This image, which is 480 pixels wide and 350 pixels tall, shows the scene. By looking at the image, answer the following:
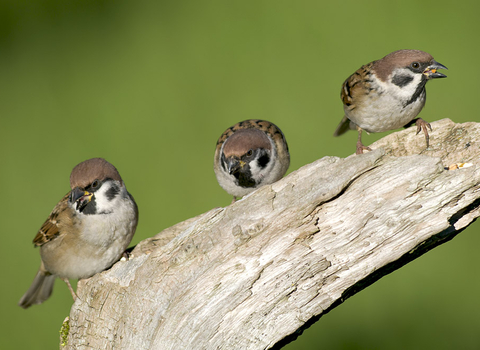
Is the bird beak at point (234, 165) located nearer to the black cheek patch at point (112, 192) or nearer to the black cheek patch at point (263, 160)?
the black cheek patch at point (263, 160)

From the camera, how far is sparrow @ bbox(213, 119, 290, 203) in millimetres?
2273

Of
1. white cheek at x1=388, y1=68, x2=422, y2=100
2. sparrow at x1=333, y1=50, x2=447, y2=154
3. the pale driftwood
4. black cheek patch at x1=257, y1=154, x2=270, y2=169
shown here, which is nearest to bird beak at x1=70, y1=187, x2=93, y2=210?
the pale driftwood

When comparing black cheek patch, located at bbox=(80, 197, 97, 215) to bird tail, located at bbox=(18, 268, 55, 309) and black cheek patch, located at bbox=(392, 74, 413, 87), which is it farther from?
black cheek patch, located at bbox=(392, 74, 413, 87)

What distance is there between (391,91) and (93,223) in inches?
50.3

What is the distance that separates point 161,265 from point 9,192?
254 cm

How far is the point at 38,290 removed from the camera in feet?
8.36

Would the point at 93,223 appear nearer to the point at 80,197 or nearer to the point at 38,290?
the point at 80,197

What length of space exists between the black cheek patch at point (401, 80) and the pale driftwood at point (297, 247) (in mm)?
467

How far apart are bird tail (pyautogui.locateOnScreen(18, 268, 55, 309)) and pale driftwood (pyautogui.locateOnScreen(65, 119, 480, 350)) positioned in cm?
86

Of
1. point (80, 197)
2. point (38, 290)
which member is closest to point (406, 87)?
point (80, 197)

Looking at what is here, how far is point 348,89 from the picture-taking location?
254 centimetres

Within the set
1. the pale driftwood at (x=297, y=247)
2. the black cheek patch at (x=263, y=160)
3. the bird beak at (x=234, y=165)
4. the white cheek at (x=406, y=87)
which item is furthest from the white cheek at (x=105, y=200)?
the white cheek at (x=406, y=87)

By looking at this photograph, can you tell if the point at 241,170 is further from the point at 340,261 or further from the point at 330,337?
the point at 330,337

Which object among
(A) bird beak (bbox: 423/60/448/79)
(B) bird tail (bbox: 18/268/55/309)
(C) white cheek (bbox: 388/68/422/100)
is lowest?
(A) bird beak (bbox: 423/60/448/79)
